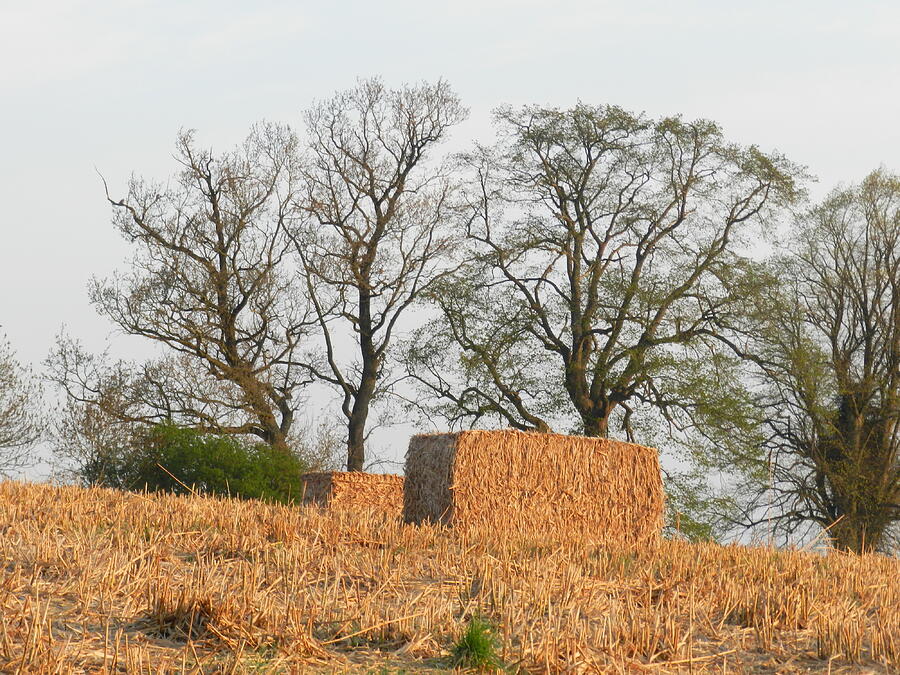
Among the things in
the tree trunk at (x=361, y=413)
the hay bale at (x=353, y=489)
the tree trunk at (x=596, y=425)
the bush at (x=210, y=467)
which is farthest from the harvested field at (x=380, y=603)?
the tree trunk at (x=361, y=413)

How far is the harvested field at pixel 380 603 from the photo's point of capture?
5.16 m

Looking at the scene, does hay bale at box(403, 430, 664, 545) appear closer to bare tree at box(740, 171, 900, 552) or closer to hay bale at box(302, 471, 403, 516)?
hay bale at box(302, 471, 403, 516)

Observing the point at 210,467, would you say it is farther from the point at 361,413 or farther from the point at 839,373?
the point at 839,373

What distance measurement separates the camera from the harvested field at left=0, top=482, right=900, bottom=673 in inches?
203

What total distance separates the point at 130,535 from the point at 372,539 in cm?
200

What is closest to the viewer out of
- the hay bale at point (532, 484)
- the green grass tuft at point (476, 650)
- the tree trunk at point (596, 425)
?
the green grass tuft at point (476, 650)

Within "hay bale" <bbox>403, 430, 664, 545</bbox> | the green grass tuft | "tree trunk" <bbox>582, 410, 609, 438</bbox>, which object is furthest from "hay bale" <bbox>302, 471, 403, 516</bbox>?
the green grass tuft

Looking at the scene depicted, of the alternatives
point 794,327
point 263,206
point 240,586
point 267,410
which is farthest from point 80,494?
point 794,327

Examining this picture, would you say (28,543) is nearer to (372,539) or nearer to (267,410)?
(372,539)

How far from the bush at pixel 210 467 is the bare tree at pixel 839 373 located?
13477 mm

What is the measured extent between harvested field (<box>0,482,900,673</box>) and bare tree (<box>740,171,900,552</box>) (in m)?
20.1

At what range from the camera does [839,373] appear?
28875 millimetres

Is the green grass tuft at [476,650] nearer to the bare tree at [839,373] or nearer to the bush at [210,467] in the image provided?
the bush at [210,467]

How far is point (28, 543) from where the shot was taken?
7.06 m
